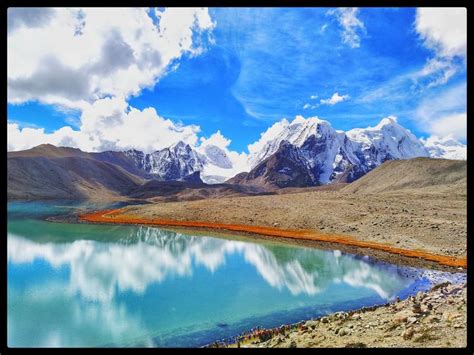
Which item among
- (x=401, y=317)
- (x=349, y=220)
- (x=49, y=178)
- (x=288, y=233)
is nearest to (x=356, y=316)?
(x=401, y=317)

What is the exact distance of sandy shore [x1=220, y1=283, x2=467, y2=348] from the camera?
6.90m

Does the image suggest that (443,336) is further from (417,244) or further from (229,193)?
(229,193)

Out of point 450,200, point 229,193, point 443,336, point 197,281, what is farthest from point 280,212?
point 229,193

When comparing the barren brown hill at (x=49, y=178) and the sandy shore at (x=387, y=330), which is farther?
the barren brown hill at (x=49, y=178)

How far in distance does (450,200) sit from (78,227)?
28933 mm

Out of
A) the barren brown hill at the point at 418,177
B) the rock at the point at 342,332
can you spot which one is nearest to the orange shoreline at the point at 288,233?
the rock at the point at 342,332

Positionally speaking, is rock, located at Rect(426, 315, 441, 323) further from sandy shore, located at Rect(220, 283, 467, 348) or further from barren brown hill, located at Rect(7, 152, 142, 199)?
barren brown hill, located at Rect(7, 152, 142, 199)

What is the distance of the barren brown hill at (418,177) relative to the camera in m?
38.3

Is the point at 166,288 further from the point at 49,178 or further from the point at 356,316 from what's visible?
the point at 49,178

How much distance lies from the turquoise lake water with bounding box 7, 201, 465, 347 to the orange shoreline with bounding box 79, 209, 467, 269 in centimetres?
196

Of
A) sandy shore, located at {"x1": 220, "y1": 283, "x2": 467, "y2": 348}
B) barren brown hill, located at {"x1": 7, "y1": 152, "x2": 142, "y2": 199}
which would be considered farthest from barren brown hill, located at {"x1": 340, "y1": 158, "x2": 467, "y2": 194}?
barren brown hill, located at {"x1": 7, "y1": 152, "x2": 142, "y2": 199}

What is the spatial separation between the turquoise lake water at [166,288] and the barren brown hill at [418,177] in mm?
21606

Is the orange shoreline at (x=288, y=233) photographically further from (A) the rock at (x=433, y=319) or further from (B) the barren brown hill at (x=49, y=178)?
(A) the rock at (x=433, y=319)

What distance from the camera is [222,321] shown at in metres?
9.93
